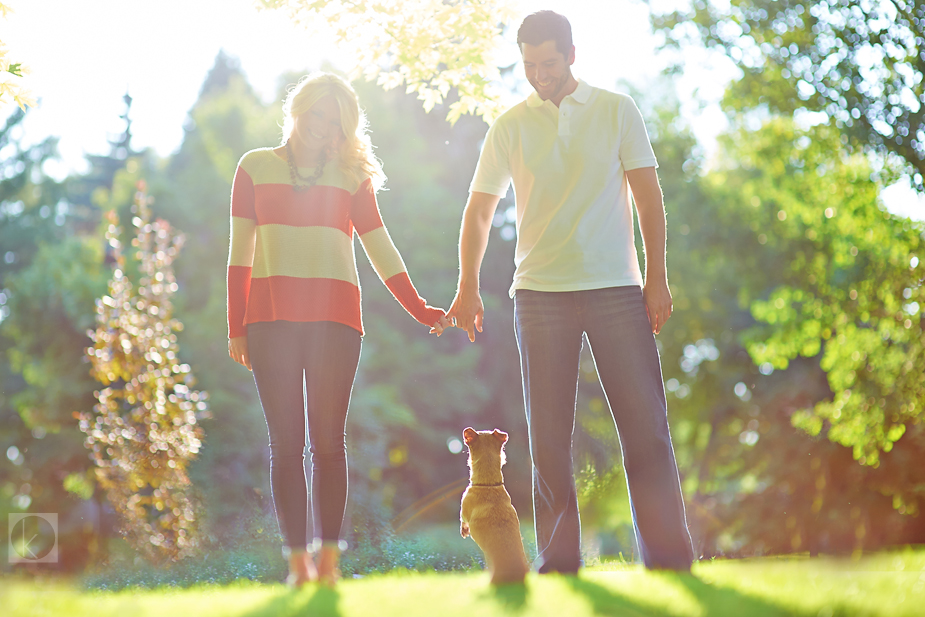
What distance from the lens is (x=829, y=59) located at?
426 inches

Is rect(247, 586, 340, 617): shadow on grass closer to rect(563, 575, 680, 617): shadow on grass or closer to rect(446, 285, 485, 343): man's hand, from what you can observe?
rect(563, 575, 680, 617): shadow on grass

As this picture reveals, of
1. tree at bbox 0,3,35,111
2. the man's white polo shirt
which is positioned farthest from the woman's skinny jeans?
tree at bbox 0,3,35,111

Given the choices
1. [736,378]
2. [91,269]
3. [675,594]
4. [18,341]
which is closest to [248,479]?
[91,269]

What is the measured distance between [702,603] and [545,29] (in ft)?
7.58

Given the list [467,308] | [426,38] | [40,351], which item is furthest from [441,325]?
[40,351]

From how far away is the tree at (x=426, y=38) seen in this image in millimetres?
5113

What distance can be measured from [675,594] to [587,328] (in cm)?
116

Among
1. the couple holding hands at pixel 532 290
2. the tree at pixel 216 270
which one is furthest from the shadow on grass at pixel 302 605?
the tree at pixel 216 270

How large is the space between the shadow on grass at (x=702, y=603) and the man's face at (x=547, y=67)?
2084mm

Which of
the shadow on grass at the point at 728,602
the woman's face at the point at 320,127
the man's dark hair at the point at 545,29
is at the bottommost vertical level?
the shadow on grass at the point at 728,602

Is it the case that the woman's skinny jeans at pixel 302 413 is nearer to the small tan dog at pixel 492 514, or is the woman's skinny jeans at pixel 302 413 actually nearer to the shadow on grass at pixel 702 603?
the small tan dog at pixel 492 514

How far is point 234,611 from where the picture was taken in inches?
103

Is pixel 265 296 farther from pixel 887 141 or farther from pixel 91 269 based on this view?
pixel 91 269

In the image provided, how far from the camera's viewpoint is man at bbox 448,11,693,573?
3.31m
